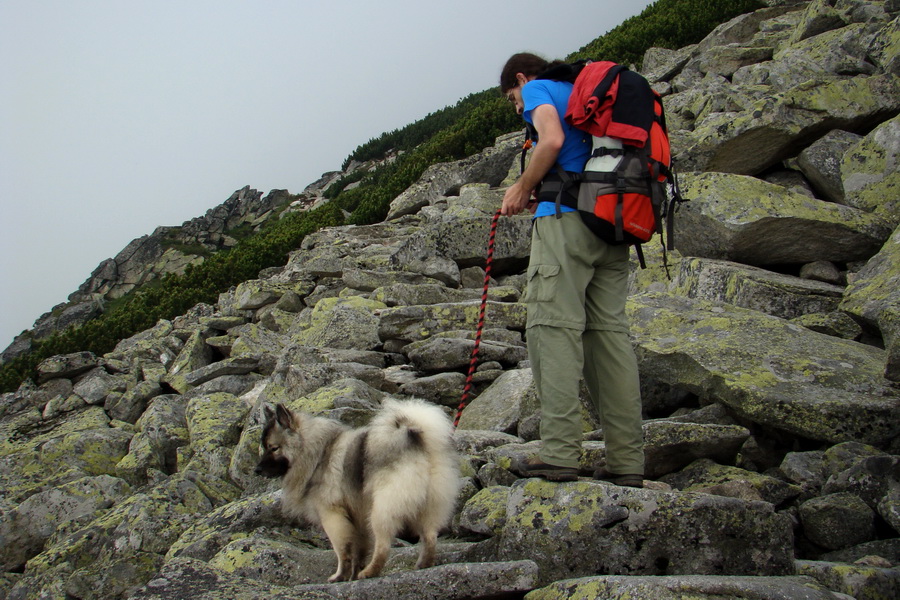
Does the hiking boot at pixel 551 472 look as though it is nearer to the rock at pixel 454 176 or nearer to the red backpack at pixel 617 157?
the red backpack at pixel 617 157

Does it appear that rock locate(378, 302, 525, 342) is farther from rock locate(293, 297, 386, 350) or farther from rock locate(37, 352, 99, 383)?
rock locate(37, 352, 99, 383)

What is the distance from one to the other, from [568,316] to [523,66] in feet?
6.49

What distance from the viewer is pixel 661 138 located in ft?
15.3

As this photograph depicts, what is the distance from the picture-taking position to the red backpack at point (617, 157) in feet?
14.6

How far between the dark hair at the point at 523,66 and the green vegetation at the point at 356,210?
18103mm

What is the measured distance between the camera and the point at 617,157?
453 centimetres

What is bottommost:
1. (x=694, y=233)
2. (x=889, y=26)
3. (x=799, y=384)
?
(x=799, y=384)

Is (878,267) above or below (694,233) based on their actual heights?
below

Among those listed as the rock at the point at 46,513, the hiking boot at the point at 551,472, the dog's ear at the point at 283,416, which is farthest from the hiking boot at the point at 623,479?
the rock at the point at 46,513

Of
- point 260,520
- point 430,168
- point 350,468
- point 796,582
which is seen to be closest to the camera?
point 796,582

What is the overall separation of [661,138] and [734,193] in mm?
5679

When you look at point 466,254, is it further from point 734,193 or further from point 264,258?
point 264,258

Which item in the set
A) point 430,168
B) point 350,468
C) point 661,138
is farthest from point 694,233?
point 430,168

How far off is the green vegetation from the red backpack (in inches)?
735
